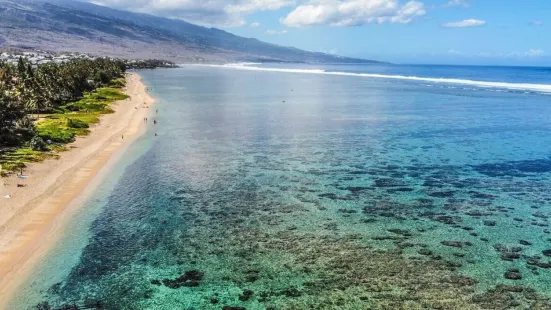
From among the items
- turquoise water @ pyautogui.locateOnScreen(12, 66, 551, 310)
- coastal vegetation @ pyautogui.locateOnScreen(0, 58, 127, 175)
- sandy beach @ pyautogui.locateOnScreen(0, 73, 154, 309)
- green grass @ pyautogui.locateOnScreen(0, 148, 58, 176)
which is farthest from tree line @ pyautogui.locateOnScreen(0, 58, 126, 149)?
turquoise water @ pyautogui.locateOnScreen(12, 66, 551, 310)

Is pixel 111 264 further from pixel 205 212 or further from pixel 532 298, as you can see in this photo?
pixel 532 298

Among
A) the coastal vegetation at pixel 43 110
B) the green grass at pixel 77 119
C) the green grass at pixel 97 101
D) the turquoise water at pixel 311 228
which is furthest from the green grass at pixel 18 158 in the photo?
the green grass at pixel 97 101

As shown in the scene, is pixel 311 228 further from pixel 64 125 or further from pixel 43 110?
pixel 43 110

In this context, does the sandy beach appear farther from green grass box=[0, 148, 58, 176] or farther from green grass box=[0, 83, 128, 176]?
green grass box=[0, 83, 128, 176]

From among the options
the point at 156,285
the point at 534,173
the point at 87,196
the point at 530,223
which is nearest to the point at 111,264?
the point at 156,285

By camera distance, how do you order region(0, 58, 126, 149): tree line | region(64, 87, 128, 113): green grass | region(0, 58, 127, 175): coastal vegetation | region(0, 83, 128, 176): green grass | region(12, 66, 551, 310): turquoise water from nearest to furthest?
region(12, 66, 551, 310): turquoise water
region(0, 83, 128, 176): green grass
region(0, 58, 127, 175): coastal vegetation
region(0, 58, 126, 149): tree line
region(64, 87, 128, 113): green grass

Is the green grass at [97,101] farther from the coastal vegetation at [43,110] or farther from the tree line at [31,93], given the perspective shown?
the tree line at [31,93]

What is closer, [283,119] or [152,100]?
[283,119]
